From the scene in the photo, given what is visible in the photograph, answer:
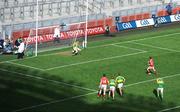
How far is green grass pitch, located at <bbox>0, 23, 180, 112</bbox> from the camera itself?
4431 cm

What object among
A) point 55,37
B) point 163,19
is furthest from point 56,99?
point 163,19

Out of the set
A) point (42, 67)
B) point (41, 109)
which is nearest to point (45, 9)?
point (42, 67)

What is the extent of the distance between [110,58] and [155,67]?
18.0 ft

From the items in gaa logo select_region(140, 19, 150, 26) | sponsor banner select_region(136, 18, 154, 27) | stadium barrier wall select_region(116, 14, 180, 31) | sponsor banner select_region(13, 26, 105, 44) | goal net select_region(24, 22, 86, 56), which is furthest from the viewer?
gaa logo select_region(140, 19, 150, 26)

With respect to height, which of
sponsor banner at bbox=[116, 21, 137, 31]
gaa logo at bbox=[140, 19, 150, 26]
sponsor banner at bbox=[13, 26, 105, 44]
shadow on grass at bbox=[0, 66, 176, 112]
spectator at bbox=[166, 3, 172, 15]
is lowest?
shadow on grass at bbox=[0, 66, 176, 112]

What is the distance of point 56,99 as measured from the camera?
45.5m

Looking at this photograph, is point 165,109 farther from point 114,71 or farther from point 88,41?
point 88,41

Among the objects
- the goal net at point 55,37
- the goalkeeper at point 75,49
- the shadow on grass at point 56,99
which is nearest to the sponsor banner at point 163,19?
the goal net at point 55,37

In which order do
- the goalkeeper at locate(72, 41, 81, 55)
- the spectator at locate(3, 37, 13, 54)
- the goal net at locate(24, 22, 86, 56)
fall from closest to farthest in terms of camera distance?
1. the goalkeeper at locate(72, 41, 81, 55)
2. the spectator at locate(3, 37, 13, 54)
3. the goal net at locate(24, 22, 86, 56)

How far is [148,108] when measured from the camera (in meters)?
43.8

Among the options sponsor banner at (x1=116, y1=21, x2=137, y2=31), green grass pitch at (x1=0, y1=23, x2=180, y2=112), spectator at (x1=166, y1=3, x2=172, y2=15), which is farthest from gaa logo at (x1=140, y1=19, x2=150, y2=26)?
green grass pitch at (x1=0, y1=23, x2=180, y2=112)

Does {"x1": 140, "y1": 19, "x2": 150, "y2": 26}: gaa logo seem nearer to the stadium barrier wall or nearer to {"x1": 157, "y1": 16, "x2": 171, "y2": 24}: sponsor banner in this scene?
the stadium barrier wall

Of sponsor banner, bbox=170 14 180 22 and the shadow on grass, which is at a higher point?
sponsor banner, bbox=170 14 180 22

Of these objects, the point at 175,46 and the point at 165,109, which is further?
the point at 175,46
